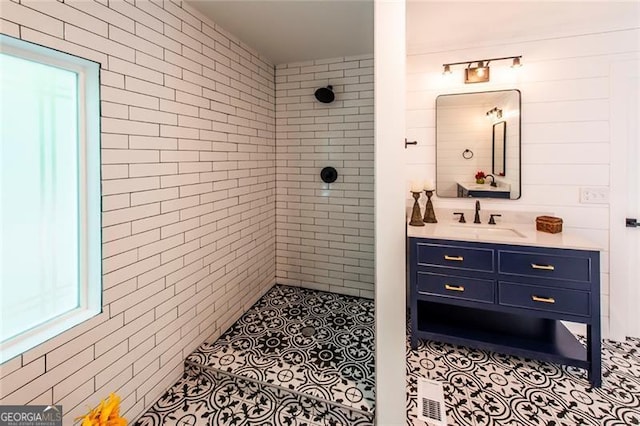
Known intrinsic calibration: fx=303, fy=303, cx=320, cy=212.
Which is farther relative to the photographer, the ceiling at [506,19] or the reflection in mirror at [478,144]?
the reflection in mirror at [478,144]

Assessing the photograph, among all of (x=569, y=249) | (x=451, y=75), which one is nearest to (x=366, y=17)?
(x=451, y=75)

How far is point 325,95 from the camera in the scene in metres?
2.88

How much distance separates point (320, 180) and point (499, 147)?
163cm

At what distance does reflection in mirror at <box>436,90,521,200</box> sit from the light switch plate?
1.45ft

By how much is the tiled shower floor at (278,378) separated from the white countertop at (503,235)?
0.94 metres

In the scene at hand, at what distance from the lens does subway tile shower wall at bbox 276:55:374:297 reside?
117 inches

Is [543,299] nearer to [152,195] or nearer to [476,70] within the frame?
[476,70]

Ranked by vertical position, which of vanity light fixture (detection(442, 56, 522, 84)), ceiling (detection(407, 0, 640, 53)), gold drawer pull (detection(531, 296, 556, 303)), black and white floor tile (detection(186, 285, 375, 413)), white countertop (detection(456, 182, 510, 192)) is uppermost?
ceiling (detection(407, 0, 640, 53))

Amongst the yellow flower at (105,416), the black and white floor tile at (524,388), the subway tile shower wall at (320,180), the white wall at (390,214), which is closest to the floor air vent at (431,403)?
the black and white floor tile at (524,388)

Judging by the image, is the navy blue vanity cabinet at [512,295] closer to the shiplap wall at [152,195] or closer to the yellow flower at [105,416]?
the shiplap wall at [152,195]

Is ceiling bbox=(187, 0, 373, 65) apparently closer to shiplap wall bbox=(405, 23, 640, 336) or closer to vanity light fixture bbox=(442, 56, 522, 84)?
vanity light fixture bbox=(442, 56, 522, 84)

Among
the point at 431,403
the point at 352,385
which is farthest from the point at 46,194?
the point at 431,403

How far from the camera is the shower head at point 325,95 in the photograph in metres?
2.88

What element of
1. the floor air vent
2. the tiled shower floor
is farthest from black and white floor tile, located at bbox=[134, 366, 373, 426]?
the floor air vent
